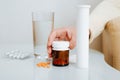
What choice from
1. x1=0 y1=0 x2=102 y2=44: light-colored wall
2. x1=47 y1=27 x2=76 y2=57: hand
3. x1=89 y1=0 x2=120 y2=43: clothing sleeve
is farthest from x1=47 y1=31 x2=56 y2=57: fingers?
x1=0 y1=0 x2=102 y2=44: light-colored wall

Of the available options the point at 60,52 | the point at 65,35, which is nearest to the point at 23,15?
the point at 65,35

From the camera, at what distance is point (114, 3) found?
4.33ft

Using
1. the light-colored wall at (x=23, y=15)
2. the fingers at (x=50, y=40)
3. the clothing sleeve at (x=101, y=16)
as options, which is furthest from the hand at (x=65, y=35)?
the light-colored wall at (x=23, y=15)

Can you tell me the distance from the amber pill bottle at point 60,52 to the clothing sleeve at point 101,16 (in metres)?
0.29

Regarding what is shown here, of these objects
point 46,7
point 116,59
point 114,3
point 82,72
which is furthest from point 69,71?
point 46,7

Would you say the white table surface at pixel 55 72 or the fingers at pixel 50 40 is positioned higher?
the fingers at pixel 50 40

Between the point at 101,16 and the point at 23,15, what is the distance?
2.17ft

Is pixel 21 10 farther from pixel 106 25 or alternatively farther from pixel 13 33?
pixel 106 25

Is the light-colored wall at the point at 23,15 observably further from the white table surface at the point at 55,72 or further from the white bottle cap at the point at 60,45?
the white bottle cap at the point at 60,45

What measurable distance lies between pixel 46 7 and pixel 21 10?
0.17 metres

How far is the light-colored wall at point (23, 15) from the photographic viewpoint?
161cm

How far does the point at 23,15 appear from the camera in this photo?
163 centimetres

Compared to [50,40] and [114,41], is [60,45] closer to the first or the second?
[50,40]

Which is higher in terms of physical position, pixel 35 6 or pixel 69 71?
pixel 35 6
